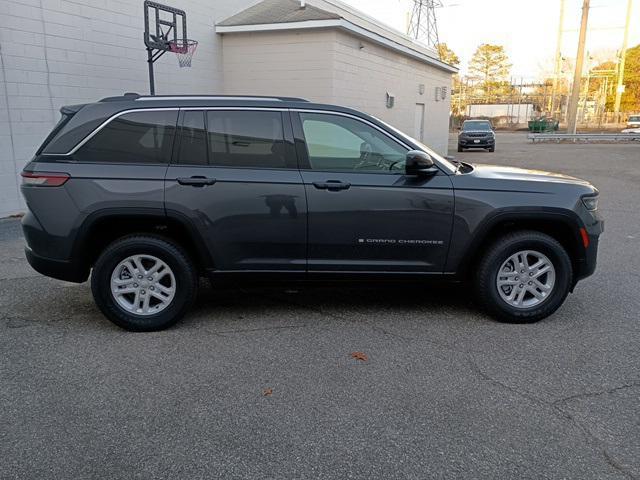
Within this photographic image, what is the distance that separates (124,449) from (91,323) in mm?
2087

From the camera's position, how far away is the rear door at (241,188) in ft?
14.4

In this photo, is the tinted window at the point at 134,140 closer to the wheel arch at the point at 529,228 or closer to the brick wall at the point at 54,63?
the wheel arch at the point at 529,228

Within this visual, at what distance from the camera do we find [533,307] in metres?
4.68

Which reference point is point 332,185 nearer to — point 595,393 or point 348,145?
point 348,145

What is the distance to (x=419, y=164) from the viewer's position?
4.39 meters

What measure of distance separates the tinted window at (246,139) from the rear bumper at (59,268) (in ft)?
4.66

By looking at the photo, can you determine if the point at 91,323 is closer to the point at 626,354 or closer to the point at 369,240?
the point at 369,240

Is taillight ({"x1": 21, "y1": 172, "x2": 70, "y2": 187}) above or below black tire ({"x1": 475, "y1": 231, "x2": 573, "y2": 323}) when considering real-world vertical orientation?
above

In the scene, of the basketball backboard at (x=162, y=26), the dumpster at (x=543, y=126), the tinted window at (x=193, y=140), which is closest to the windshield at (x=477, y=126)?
the basketball backboard at (x=162, y=26)

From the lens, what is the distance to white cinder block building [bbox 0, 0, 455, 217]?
30.5 feet

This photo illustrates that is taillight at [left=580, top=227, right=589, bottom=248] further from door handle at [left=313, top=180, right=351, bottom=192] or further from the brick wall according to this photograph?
the brick wall

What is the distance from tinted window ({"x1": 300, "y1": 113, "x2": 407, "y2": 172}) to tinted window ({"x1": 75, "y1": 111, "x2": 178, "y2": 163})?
1135 mm

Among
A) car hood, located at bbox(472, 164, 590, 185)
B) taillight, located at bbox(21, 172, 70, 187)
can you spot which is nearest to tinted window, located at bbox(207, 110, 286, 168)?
taillight, located at bbox(21, 172, 70, 187)

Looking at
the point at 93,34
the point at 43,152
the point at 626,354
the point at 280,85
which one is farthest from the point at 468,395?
the point at 280,85
